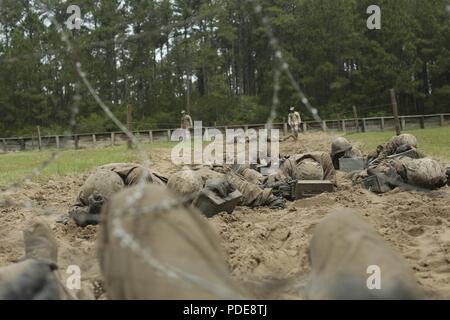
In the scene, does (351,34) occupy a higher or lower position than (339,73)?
higher

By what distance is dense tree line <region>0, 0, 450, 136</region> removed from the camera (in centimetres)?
3447

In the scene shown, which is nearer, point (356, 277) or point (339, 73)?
Answer: point (356, 277)

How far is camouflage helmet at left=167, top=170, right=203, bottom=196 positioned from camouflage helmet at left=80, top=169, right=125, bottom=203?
66 cm

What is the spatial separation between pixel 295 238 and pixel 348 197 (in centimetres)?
238

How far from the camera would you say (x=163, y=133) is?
27.8 meters

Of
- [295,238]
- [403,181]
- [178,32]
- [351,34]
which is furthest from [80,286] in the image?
[178,32]

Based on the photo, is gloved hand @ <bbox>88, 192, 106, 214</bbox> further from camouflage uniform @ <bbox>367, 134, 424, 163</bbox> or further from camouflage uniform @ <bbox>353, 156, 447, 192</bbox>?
camouflage uniform @ <bbox>367, 134, 424, 163</bbox>

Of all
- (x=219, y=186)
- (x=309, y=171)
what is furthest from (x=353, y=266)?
(x=309, y=171)

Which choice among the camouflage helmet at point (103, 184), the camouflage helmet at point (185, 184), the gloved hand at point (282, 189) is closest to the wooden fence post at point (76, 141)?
the gloved hand at point (282, 189)

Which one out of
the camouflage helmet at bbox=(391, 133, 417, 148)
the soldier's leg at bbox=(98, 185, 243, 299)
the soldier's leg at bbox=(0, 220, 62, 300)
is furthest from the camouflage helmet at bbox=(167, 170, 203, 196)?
the soldier's leg at bbox=(98, 185, 243, 299)

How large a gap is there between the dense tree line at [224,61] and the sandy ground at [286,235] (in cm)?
2581

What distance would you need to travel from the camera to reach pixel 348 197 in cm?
817

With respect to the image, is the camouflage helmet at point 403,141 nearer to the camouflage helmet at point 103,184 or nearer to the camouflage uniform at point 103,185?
the camouflage uniform at point 103,185
